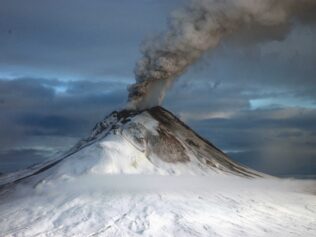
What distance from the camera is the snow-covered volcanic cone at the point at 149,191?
121ft

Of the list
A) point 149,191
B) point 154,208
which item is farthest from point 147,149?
point 154,208

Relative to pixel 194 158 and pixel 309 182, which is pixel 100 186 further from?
pixel 309 182

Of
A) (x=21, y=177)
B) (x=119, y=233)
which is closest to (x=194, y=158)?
(x=21, y=177)

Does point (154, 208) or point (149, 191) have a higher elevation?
point (149, 191)

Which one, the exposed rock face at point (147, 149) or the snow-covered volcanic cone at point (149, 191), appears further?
the exposed rock face at point (147, 149)

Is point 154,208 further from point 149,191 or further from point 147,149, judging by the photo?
point 147,149

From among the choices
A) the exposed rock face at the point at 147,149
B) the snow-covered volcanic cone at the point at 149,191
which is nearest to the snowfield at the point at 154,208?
the snow-covered volcanic cone at the point at 149,191

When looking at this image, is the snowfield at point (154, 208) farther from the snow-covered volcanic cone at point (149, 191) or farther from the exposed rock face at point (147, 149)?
the exposed rock face at point (147, 149)

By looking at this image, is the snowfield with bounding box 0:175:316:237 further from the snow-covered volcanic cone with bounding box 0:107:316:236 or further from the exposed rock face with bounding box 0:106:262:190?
the exposed rock face with bounding box 0:106:262:190

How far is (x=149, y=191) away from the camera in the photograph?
1700 inches

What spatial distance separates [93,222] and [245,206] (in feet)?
37.3

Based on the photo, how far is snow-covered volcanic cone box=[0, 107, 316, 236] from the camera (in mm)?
36750

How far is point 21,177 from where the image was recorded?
5178 centimetres

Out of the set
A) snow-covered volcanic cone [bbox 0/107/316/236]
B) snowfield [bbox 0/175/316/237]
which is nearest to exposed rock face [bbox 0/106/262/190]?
snow-covered volcanic cone [bbox 0/107/316/236]
